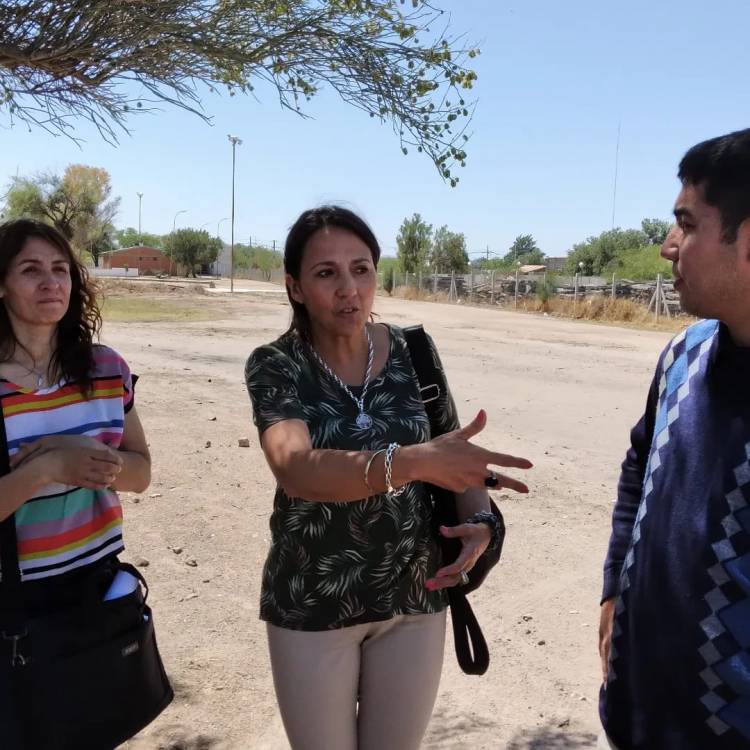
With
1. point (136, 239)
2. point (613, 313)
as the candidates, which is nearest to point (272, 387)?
point (613, 313)

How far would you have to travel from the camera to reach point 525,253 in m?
95.5

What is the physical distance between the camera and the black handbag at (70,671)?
5.94ft

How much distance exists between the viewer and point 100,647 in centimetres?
195

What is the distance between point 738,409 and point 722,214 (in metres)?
0.39

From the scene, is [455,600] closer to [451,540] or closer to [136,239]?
[451,540]

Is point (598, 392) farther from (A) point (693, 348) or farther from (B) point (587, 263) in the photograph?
(B) point (587, 263)

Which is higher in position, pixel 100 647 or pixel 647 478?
pixel 647 478

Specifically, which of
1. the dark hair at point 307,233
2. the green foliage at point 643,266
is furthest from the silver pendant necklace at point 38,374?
the green foliage at point 643,266

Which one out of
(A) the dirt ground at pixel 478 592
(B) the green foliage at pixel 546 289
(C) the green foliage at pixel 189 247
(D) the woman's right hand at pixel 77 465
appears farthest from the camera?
(C) the green foliage at pixel 189 247

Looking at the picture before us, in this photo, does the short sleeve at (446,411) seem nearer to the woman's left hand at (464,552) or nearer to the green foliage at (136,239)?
the woman's left hand at (464,552)

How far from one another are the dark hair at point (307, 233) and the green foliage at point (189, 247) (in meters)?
79.5

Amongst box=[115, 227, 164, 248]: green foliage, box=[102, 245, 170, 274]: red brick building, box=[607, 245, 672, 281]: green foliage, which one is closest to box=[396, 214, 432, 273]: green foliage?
box=[607, 245, 672, 281]: green foliage

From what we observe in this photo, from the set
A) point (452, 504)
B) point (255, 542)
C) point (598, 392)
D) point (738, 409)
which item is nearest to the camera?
point (738, 409)

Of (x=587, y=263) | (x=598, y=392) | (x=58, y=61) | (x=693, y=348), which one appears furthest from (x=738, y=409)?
(x=587, y=263)
